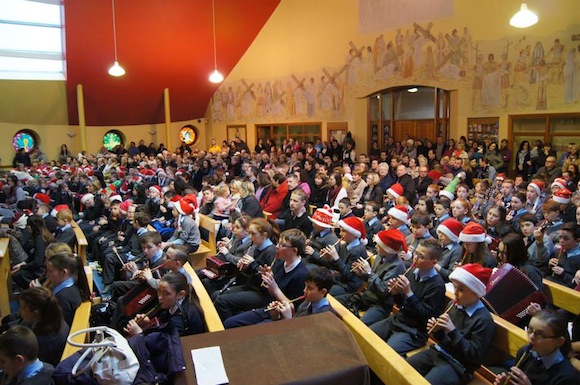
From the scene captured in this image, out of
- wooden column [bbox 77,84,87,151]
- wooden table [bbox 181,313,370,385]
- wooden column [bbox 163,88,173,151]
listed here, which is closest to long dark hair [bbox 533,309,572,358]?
wooden table [bbox 181,313,370,385]

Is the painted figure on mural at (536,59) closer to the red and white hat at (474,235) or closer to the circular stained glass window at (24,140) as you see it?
the red and white hat at (474,235)

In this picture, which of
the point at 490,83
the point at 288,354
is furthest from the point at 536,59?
the point at 288,354

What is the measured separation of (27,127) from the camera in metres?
19.1

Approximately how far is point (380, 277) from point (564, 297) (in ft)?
5.27

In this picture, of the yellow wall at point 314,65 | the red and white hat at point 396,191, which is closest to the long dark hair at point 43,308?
the red and white hat at point 396,191

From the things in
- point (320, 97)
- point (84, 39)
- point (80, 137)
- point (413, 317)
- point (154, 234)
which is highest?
point (84, 39)

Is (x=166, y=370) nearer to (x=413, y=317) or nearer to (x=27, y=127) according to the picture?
(x=413, y=317)

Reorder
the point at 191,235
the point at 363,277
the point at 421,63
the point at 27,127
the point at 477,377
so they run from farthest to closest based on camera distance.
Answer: the point at 27,127, the point at 421,63, the point at 191,235, the point at 363,277, the point at 477,377

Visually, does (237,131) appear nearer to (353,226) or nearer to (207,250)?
(207,250)

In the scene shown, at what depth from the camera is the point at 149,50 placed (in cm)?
1759

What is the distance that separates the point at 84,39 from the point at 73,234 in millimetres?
11191

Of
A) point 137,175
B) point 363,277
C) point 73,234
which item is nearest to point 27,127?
point 137,175

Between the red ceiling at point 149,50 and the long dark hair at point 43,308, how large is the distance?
13.6 meters

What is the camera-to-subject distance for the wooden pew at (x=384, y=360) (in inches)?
117
